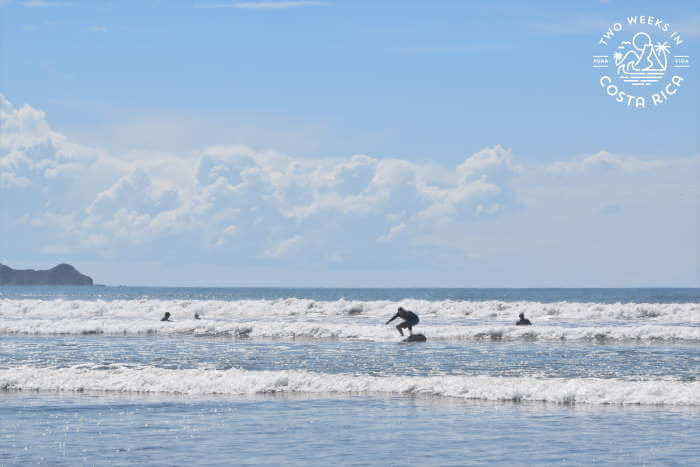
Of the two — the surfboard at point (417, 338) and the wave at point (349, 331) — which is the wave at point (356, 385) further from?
the wave at point (349, 331)

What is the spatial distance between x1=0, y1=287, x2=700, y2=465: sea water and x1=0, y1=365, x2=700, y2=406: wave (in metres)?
0.05

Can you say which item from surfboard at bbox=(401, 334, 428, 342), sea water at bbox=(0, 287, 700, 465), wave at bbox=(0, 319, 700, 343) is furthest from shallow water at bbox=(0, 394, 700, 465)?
wave at bbox=(0, 319, 700, 343)

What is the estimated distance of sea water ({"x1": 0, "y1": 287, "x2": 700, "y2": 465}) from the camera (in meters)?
13.8

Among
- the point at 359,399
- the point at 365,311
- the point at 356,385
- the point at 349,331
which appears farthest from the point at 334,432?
the point at 365,311

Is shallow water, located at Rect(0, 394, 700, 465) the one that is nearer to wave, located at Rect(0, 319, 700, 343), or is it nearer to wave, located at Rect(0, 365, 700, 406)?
wave, located at Rect(0, 365, 700, 406)

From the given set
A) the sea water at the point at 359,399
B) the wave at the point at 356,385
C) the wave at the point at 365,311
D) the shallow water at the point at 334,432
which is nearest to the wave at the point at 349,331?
the sea water at the point at 359,399

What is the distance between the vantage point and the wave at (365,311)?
5869 cm

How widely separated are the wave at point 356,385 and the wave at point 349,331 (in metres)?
14.9

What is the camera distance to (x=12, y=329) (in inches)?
1706

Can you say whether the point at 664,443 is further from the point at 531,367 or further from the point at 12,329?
the point at 12,329

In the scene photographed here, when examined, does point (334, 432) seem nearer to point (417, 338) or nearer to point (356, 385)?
point (356, 385)

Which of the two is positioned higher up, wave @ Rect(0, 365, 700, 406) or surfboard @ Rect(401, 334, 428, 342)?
surfboard @ Rect(401, 334, 428, 342)

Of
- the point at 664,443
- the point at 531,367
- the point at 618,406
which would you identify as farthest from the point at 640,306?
the point at 664,443

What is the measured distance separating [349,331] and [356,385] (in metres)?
18.4
